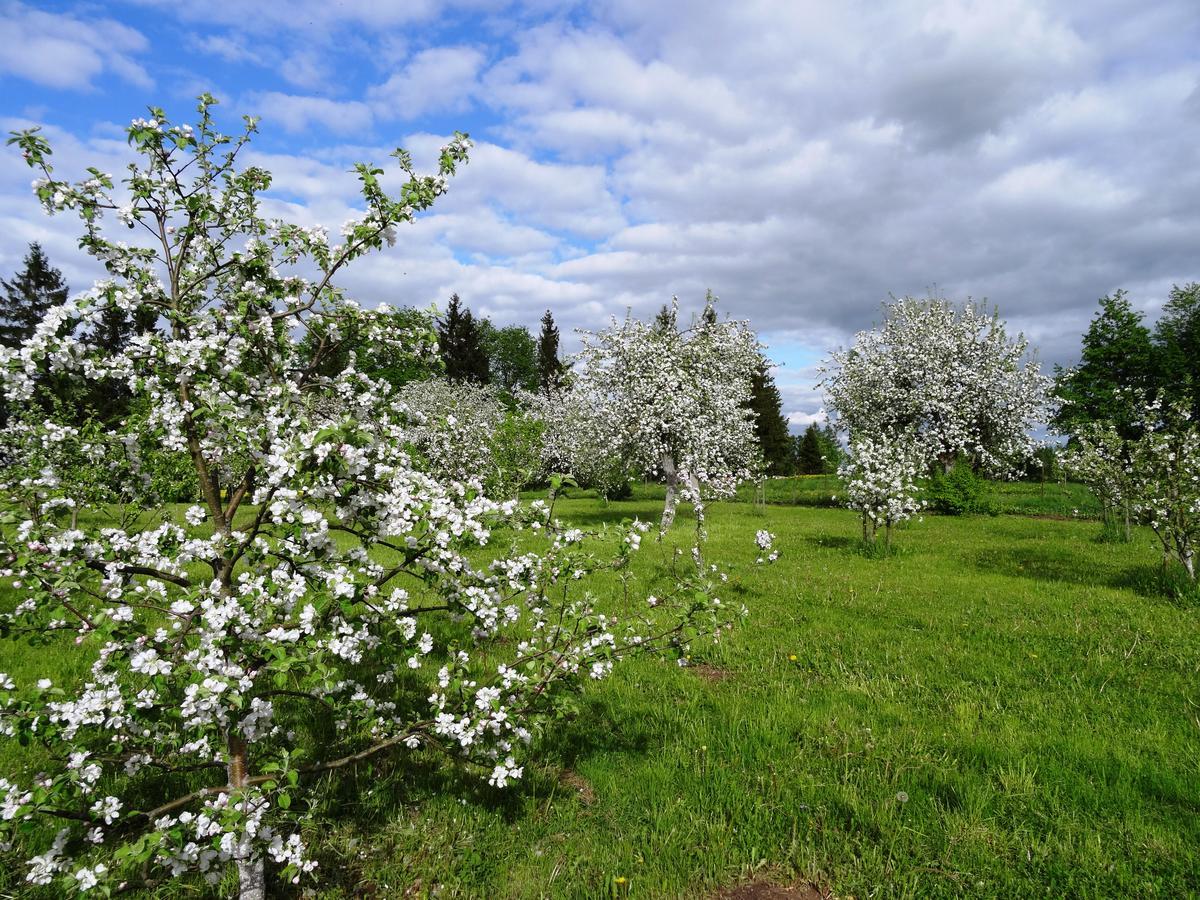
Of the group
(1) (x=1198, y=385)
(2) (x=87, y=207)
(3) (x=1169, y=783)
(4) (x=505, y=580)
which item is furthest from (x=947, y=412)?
(2) (x=87, y=207)

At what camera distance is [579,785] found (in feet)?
16.7

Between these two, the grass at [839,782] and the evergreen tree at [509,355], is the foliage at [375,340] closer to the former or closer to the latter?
the grass at [839,782]

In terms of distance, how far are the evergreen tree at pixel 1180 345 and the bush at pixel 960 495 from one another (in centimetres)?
2254

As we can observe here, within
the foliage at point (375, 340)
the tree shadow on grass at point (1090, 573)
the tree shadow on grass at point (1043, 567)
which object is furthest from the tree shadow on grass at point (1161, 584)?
the foliage at point (375, 340)

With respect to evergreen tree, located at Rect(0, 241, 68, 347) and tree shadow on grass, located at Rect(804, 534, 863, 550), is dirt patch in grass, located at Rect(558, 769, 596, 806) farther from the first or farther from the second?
evergreen tree, located at Rect(0, 241, 68, 347)

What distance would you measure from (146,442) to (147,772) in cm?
318

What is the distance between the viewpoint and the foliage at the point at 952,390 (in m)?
30.1

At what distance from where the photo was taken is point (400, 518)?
352 centimetres

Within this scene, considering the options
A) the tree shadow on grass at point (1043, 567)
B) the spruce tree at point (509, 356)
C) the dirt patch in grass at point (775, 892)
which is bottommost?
the dirt patch in grass at point (775, 892)

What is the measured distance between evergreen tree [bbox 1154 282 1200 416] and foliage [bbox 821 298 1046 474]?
16661 millimetres

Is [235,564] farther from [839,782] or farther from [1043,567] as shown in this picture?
[1043,567]

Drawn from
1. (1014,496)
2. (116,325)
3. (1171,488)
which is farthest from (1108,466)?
(1014,496)

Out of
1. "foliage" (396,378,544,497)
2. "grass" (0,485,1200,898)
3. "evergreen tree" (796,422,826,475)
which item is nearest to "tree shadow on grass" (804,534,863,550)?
"grass" (0,485,1200,898)

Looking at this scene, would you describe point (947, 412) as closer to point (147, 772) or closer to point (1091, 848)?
point (1091, 848)
